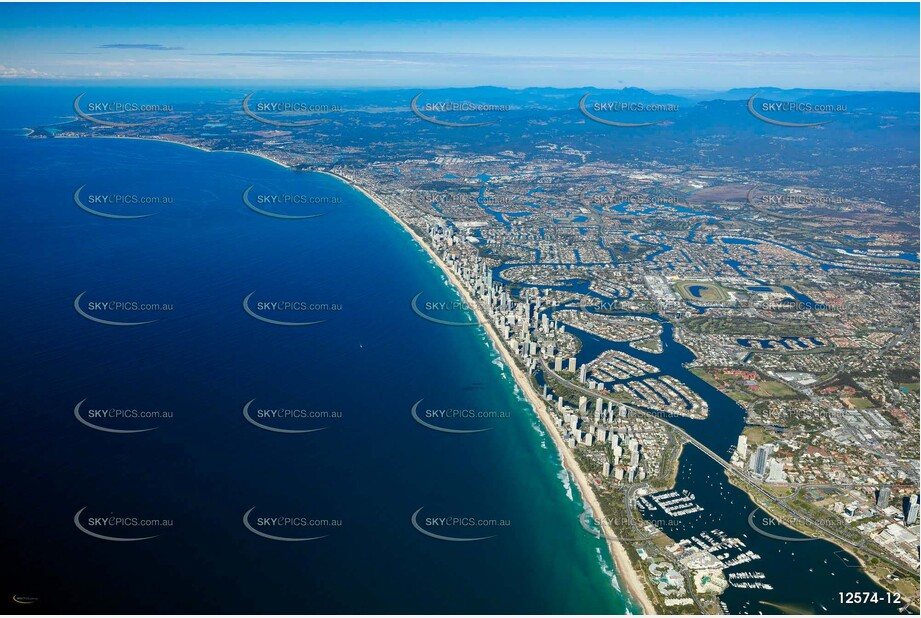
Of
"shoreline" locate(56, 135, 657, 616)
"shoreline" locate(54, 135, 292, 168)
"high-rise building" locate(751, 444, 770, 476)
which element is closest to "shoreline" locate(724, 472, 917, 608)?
"high-rise building" locate(751, 444, 770, 476)

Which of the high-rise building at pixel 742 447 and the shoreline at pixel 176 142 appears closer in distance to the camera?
the high-rise building at pixel 742 447

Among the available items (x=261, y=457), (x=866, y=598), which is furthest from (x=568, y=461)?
(x=261, y=457)

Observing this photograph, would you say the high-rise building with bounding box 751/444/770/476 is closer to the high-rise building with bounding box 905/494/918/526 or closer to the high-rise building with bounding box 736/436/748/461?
the high-rise building with bounding box 736/436/748/461

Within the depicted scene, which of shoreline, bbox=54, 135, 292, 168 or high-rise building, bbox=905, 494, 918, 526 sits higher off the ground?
shoreline, bbox=54, 135, 292, 168

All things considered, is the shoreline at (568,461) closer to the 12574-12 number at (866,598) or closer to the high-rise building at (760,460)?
the 12574-12 number at (866,598)

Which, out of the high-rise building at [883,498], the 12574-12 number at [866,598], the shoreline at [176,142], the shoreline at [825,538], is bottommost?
the 12574-12 number at [866,598]

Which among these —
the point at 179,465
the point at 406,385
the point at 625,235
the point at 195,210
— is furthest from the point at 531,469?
the point at 195,210

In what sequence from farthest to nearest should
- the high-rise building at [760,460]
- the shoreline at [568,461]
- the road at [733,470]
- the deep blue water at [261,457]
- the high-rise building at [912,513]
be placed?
1. the high-rise building at [760,460]
2. the high-rise building at [912,513]
3. the road at [733,470]
4. the shoreline at [568,461]
5. the deep blue water at [261,457]

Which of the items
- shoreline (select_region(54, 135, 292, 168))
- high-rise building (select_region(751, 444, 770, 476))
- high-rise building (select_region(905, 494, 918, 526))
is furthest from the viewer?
shoreline (select_region(54, 135, 292, 168))

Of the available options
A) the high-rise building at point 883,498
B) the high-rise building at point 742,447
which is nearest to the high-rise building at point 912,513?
the high-rise building at point 883,498
